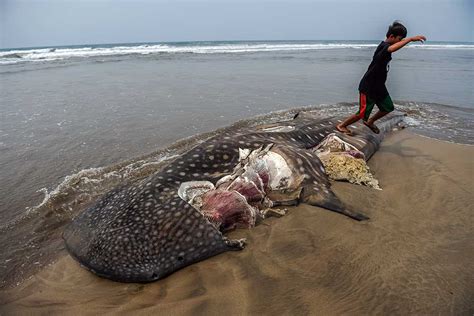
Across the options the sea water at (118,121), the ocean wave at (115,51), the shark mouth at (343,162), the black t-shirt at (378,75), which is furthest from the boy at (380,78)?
the ocean wave at (115,51)

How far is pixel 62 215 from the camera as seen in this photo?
465 centimetres

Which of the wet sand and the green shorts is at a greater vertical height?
the green shorts

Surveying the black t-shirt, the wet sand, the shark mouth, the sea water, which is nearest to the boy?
the black t-shirt

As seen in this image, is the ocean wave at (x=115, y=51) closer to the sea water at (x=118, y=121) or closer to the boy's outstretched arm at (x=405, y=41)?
the sea water at (x=118, y=121)

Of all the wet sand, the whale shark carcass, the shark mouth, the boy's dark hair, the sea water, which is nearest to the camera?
the wet sand

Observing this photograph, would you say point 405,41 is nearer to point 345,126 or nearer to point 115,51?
point 345,126

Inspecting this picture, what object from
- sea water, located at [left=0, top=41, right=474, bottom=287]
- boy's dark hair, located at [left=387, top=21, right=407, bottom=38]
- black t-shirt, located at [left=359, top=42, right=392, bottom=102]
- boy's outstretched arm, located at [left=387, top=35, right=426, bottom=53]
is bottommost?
sea water, located at [left=0, top=41, right=474, bottom=287]

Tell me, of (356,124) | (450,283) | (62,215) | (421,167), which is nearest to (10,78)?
(62,215)

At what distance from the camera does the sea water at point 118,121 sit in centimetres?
474

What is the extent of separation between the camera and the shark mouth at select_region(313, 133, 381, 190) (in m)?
5.15

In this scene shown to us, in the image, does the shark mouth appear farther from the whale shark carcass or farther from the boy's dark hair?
the boy's dark hair

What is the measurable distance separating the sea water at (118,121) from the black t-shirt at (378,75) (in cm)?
255

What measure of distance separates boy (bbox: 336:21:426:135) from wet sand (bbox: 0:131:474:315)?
221 centimetres

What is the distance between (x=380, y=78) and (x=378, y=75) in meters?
0.07
